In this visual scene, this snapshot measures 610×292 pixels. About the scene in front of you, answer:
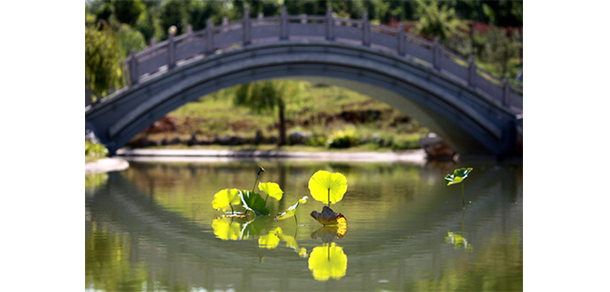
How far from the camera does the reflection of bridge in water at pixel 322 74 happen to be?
65.7ft

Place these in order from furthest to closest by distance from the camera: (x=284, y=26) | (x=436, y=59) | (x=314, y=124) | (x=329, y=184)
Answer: (x=314, y=124), (x=436, y=59), (x=284, y=26), (x=329, y=184)

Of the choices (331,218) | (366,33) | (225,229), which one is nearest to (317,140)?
(366,33)

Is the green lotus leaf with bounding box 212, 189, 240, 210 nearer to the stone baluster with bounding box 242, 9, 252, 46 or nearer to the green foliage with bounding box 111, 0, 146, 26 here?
the stone baluster with bounding box 242, 9, 252, 46

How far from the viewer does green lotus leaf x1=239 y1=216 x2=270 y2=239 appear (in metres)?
6.87

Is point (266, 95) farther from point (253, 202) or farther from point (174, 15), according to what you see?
point (174, 15)

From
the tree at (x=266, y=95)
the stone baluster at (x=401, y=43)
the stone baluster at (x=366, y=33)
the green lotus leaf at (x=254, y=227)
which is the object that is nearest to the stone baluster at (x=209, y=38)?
the stone baluster at (x=366, y=33)

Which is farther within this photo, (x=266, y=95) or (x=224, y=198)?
(x=266, y=95)

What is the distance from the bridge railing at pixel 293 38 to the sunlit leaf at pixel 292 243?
13929 mm

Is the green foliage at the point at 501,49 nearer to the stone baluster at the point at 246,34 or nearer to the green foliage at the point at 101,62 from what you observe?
the stone baluster at the point at 246,34

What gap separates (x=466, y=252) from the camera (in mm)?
5812

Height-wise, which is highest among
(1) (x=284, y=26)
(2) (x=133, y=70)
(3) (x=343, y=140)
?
(1) (x=284, y=26)

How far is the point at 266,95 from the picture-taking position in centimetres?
3069

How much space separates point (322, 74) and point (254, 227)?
15632 mm

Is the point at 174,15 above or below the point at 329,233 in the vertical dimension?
above
